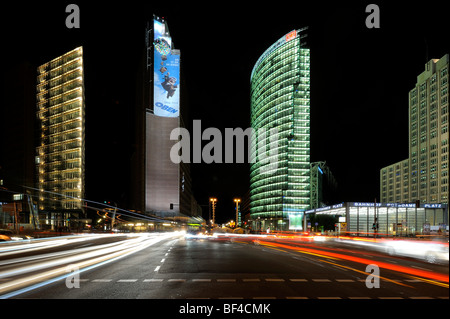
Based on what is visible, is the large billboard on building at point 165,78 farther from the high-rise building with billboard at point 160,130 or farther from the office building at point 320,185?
the office building at point 320,185

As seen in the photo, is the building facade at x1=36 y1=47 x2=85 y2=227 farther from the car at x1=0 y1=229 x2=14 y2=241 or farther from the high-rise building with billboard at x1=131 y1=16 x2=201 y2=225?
the car at x1=0 y1=229 x2=14 y2=241

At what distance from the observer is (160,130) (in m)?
162

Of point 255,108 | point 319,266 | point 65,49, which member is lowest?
point 319,266

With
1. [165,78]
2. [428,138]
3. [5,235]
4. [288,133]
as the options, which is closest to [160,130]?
[165,78]

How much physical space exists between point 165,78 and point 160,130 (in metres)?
20.9

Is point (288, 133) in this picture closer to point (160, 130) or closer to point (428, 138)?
point (160, 130)

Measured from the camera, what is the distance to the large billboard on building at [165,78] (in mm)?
164375

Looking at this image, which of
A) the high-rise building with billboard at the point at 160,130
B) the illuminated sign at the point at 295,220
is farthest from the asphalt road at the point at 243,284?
the high-rise building with billboard at the point at 160,130

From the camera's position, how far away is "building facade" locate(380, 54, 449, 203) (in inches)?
5502

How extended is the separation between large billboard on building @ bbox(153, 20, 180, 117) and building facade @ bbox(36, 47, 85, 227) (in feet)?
115
